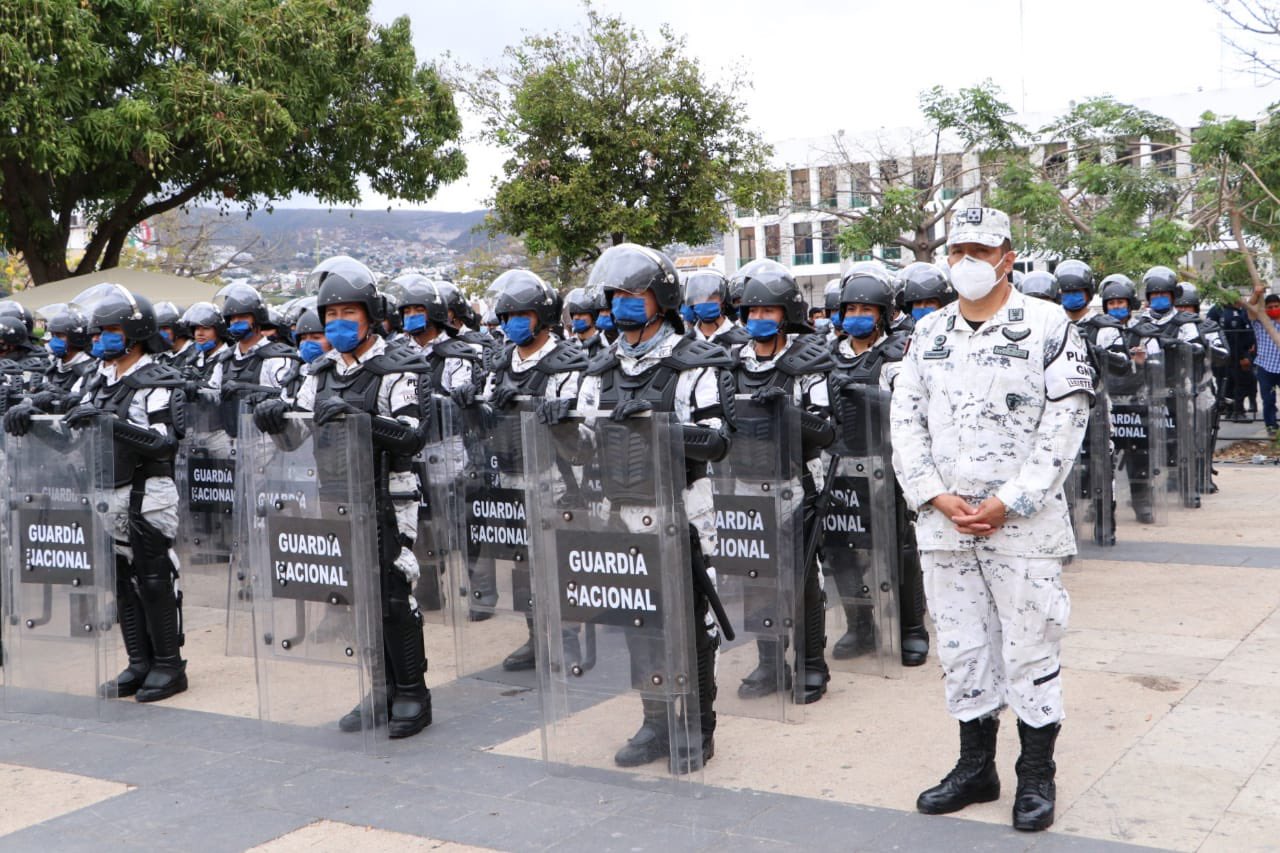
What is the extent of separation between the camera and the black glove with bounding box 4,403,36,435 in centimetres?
681

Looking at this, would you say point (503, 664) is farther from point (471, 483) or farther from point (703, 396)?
point (703, 396)

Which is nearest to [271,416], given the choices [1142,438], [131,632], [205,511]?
[131,632]

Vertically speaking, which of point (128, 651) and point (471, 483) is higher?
point (471, 483)

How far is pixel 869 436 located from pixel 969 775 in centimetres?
228

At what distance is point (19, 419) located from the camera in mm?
6816

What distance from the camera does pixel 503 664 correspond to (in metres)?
7.48

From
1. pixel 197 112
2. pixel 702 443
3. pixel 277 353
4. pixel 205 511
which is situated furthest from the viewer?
pixel 197 112

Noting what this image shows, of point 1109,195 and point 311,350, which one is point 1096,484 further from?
point 1109,195

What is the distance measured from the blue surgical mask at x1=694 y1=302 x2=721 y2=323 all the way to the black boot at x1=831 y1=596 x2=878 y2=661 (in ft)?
9.80

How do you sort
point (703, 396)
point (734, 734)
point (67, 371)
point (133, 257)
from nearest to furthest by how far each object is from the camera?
1. point (703, 396)
2. point (734, 734)
3. point (67, 371)
4. point (133, 257)

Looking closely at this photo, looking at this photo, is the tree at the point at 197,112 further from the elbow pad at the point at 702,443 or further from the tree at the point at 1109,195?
the elbow pad at the point at 702,443

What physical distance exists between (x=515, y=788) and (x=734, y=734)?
1127 millimetres

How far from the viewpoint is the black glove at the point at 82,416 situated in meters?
6.61

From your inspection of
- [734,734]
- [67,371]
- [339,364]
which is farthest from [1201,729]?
[67,371]
